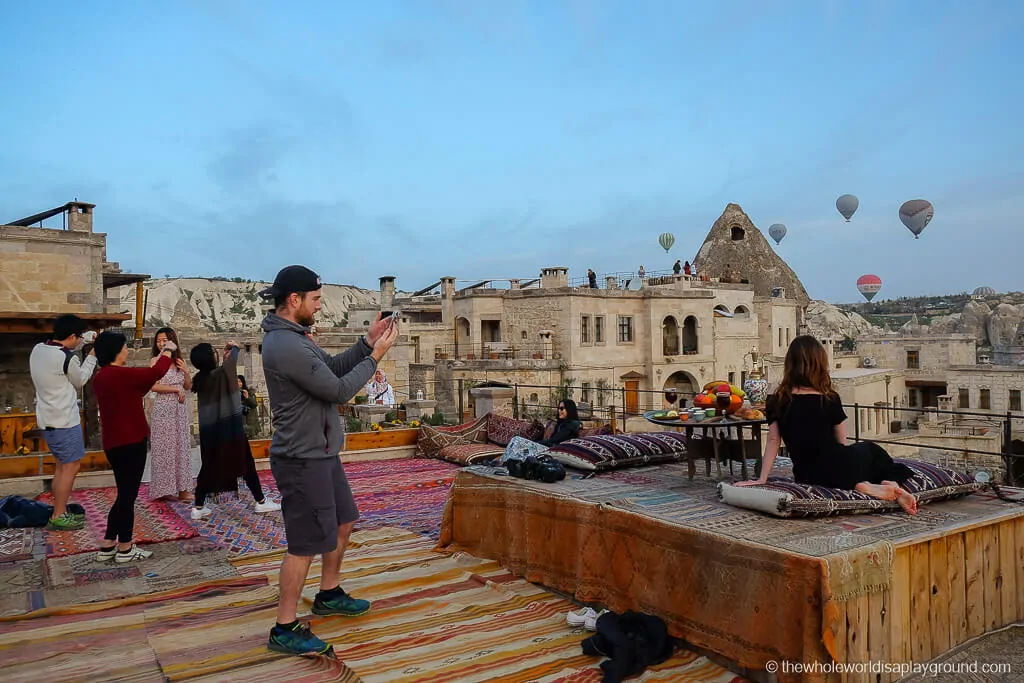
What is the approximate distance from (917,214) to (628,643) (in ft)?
153

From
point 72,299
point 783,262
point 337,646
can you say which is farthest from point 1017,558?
point 783,262

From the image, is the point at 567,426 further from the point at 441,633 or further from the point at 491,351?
the point at 491,351

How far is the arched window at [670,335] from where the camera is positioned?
3453 centimetres

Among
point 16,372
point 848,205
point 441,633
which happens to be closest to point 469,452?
point 441,633

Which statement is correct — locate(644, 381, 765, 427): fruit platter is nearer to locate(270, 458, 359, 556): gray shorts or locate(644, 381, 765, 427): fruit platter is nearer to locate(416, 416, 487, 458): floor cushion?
locate(270, 458, 359, 556): gray shorts

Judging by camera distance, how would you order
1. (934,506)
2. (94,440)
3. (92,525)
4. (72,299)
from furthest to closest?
1. (72,299)
2. (94,440)
3. (92,525)
4. (934,506)

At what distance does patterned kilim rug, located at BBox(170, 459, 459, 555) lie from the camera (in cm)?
577

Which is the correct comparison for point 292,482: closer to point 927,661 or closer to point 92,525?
point 927,661

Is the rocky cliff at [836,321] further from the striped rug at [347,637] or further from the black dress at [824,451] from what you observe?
the striped rug at [347,637]

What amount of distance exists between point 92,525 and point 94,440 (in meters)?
5.16

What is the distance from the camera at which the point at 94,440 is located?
10.6 m

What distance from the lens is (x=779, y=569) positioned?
3.04 m

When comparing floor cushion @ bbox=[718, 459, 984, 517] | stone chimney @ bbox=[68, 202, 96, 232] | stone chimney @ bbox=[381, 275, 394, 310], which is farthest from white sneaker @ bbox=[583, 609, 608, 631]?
stone chimney @ bbox=[381, 275, 394, 310]

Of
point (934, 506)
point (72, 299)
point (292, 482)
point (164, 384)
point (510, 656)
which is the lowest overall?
point (510, 656)
